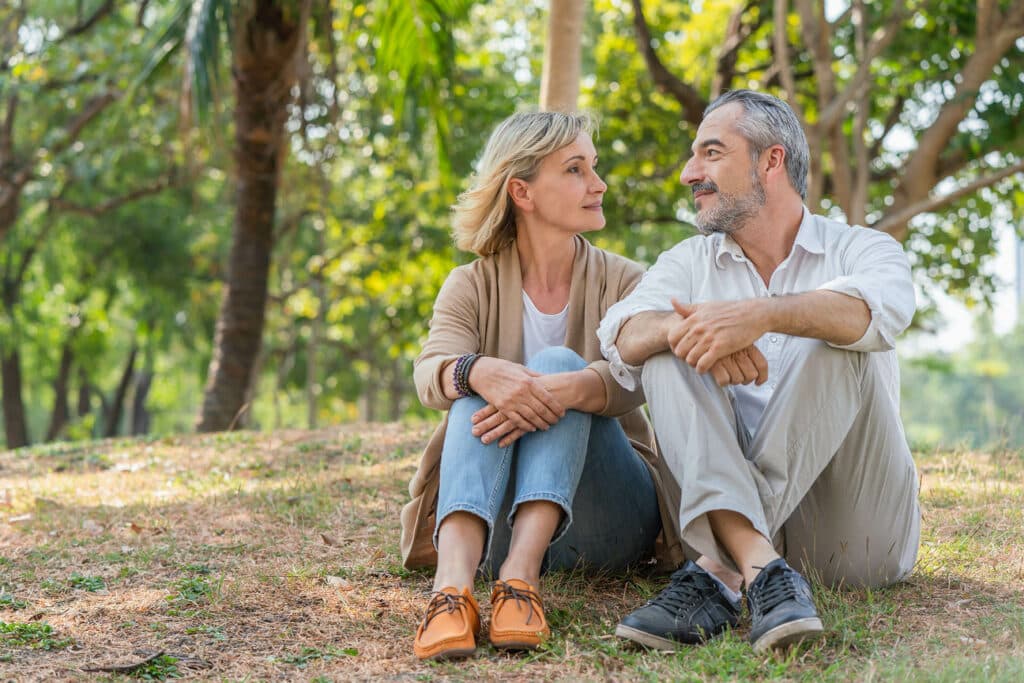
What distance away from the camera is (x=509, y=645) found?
9.86ft

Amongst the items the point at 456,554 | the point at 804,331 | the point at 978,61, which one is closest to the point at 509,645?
the point at 456,554

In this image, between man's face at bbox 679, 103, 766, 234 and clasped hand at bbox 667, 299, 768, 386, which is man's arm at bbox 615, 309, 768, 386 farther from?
man's face at bbox 679, 103, 766, 234

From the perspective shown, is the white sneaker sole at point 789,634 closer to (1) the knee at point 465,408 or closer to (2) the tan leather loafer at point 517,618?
(2) the tan leather loafer at point 517,618

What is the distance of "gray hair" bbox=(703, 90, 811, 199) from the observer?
3555 millimetres

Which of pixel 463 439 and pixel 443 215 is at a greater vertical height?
pixel 443 215

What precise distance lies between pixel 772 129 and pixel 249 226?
22.7 feet

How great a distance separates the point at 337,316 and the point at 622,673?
657 inches

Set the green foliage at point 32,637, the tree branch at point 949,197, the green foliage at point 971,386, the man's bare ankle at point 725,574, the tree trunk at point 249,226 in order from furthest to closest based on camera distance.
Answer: the green foliage at point 971,386, the tree trunk at point 249,226, the tree branch at point 949,197, the green foliage at point 32,637, the man's bare ankle at point 725,574

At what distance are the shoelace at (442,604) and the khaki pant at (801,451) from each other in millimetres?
687

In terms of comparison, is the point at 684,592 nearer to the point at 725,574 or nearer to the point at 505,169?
the point at 725,574

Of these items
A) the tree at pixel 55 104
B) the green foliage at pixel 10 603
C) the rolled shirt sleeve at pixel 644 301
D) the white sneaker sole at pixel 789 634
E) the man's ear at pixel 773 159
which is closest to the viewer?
the white sneaker sole at pixel 789 634

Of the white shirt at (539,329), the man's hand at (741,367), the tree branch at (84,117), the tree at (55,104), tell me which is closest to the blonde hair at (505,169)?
the white shirt at (539,329)

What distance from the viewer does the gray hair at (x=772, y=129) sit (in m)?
3.55

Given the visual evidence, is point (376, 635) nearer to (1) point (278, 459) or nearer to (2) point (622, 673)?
(2) point (622, 673)
